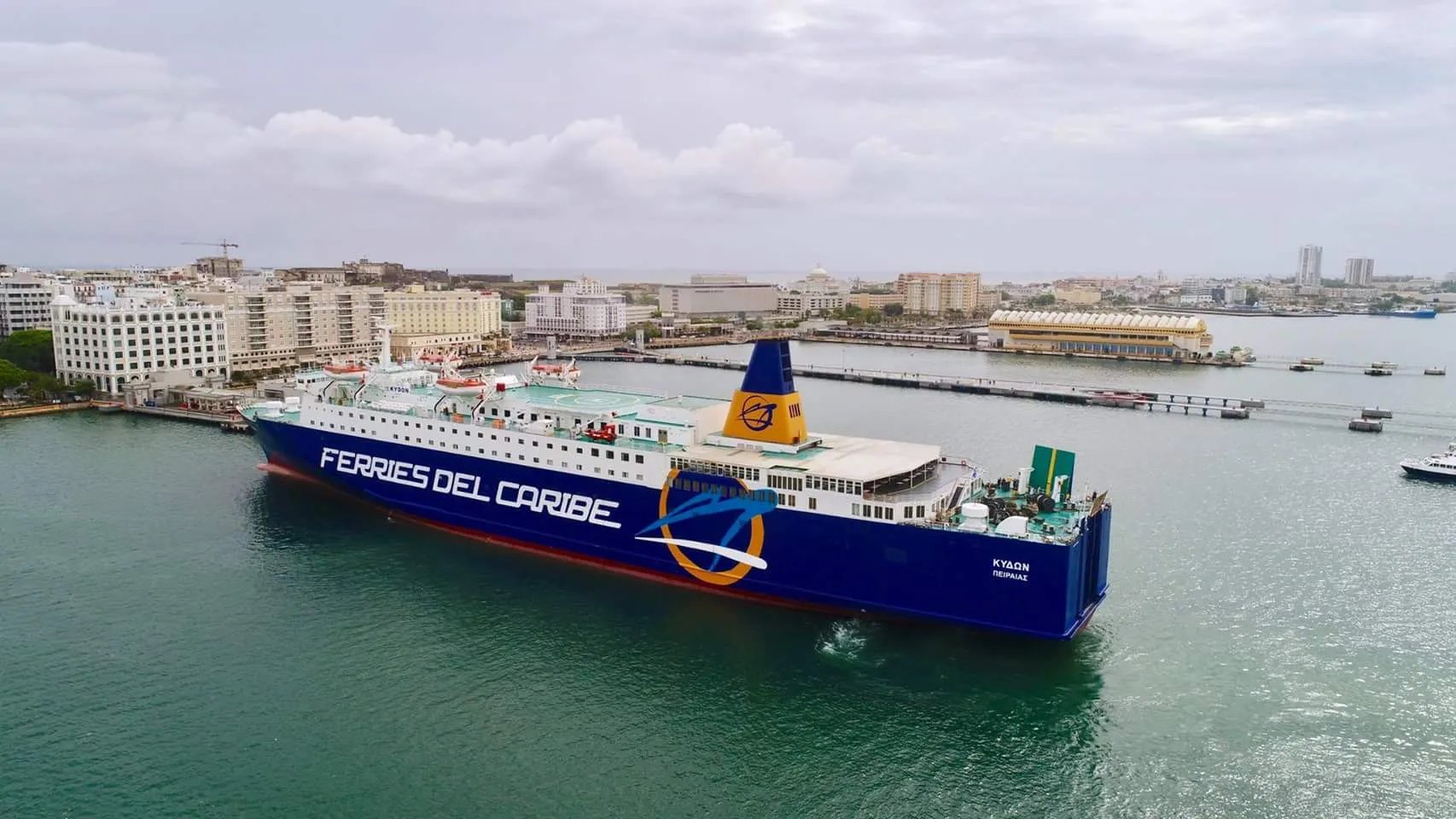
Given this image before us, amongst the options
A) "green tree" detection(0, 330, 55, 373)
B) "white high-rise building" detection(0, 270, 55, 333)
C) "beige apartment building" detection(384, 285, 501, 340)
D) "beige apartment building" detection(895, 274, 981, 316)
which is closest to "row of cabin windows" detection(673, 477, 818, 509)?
"green tree" detection(0, 330, 55, 373)

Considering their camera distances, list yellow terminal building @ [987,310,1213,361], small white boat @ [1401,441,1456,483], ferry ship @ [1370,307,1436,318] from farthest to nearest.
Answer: ferry ship @ [1370,307,1436,318], yellow terminal building @ [987,310,1213,361], small white boat @ [1401,441,1456,483]

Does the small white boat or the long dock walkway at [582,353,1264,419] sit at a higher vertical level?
the long dock walkway at [582,353,1264,419]

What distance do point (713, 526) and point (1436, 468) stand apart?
23433 millimetres

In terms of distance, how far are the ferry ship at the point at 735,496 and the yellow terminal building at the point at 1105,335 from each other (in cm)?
4961

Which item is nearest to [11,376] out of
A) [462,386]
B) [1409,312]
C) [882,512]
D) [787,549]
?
[462,386]

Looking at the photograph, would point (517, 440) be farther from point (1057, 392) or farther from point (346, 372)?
point (1057, 392)

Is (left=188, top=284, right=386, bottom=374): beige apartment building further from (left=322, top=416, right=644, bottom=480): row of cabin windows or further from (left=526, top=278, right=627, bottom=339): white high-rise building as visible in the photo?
(left=322, top=416, right=644, bottom=480): row of cabin windows

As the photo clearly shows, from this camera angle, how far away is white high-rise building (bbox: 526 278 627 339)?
78938 millimetres

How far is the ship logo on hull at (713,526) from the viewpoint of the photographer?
1677cm

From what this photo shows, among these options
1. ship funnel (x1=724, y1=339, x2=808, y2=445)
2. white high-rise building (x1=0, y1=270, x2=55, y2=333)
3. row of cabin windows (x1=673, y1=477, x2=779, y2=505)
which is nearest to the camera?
row of cabin windows (x1=673, y1=477, x2=779, y2=505)

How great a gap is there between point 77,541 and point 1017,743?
19849mm

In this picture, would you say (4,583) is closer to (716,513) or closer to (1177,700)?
(716,513)

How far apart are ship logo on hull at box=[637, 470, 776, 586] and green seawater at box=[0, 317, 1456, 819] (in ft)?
2.67

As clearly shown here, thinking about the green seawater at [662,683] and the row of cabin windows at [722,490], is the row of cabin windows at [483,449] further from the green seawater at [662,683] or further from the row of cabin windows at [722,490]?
the green seawater at [662,683]
